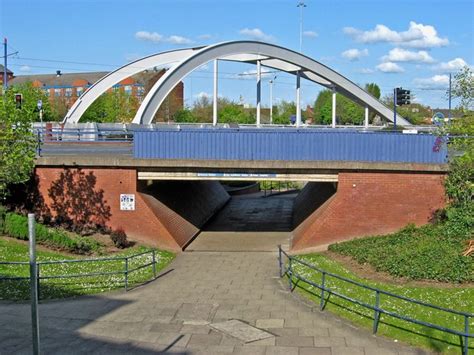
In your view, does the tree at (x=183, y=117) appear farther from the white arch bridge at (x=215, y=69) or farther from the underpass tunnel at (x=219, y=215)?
the underpass tunnel at (x=219, y=215)

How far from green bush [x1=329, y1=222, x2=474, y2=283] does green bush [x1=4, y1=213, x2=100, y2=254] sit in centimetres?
849

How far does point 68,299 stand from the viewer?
14.0 m

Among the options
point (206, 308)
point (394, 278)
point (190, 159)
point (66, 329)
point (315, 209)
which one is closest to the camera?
point (66, 329)

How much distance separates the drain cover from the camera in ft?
36.4

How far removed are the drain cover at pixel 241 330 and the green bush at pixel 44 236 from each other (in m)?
8.51

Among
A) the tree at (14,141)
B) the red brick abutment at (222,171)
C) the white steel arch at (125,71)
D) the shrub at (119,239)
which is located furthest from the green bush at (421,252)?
the white steel arch at (125,71)

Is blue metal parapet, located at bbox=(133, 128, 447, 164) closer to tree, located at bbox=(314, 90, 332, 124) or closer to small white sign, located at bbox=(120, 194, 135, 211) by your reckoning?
small white sign, located at bbox=(120, 194, 135, 211)

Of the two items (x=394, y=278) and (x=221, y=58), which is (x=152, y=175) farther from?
(x=221, y=58)

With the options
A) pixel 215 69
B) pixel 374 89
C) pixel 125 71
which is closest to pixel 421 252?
pixel 215 69

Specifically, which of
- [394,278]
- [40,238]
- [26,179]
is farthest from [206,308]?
[26,179]

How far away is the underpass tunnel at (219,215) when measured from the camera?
2177 cm

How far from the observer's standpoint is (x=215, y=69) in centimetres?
4278

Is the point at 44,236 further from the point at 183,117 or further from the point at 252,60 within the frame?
the point at 183,117

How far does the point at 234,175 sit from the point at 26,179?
23.9 ft
